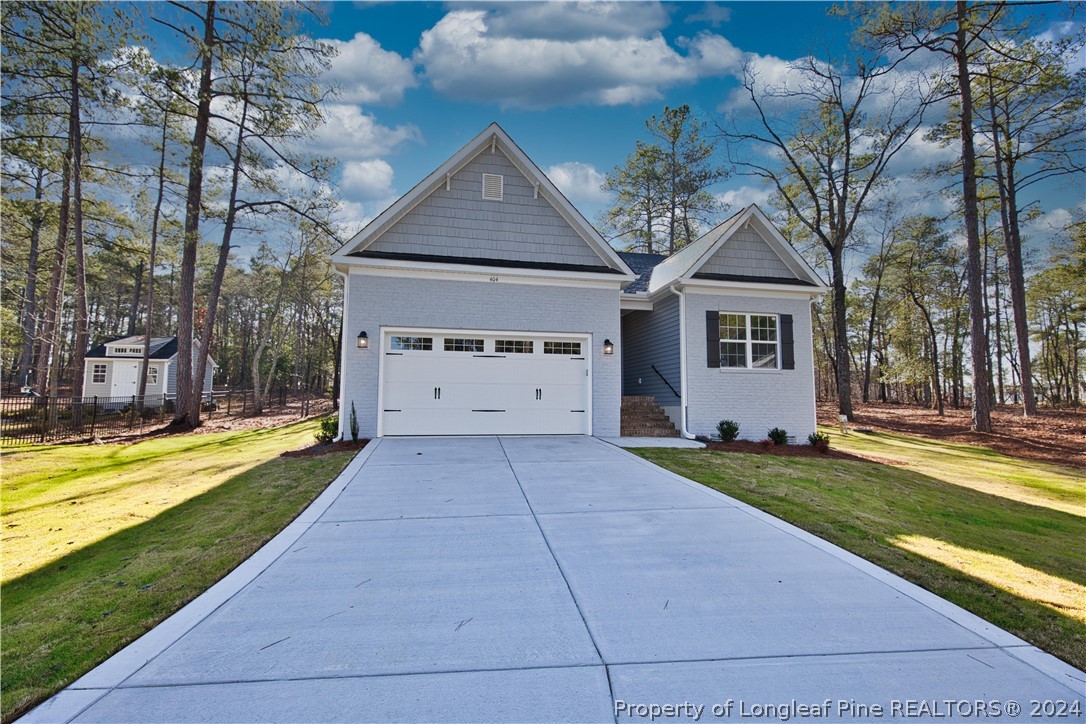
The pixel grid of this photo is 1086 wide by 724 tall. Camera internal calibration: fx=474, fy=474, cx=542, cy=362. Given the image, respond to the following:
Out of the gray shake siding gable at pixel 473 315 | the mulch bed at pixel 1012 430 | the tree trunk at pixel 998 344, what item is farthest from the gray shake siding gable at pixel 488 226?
the tree trunk at pixel 998 344

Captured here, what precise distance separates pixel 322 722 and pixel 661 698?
150 cm

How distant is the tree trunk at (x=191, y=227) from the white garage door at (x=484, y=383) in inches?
362

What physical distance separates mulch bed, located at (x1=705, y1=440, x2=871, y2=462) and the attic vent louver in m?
7.45

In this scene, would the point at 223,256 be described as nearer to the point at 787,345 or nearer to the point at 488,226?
the point at 488,226

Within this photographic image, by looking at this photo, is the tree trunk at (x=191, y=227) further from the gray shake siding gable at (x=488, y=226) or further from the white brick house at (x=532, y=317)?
the gray shake siding gable at (x=488, y=226)

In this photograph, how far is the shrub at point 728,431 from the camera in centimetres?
1117

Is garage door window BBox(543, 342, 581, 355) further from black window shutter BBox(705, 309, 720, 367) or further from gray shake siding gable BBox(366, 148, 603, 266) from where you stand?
black window shutter BBox(705, 309, 720, 367)

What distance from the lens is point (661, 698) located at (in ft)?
7.23

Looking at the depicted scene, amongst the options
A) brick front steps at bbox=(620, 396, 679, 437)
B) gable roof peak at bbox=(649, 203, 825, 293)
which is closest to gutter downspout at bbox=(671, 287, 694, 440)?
brick front steps at bbox=(620, 396, 679, 437)

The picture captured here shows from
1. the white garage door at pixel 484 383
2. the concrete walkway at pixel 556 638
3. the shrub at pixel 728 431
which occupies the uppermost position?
the white garage door at pixel 484 383

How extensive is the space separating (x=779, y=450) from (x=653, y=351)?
413 cm

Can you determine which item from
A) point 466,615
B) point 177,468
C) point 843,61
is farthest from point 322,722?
point 843,61

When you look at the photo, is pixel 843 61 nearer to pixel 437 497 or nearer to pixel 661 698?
pixel 437 497

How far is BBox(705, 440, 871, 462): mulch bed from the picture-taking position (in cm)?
1019
